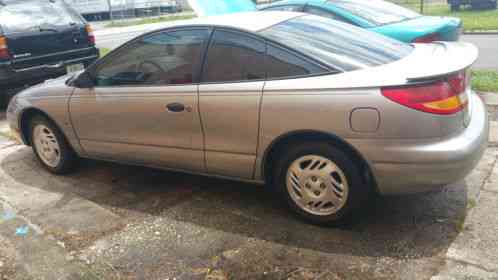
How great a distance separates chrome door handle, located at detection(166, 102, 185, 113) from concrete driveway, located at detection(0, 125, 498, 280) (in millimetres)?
797

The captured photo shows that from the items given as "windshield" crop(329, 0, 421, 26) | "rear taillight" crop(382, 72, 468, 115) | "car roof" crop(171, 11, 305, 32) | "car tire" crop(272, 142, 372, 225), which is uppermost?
"car roof" crop(171, 11, 305, 32)

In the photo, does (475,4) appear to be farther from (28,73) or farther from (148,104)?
(148,104)

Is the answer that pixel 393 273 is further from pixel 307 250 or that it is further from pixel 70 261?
pixel 70 261

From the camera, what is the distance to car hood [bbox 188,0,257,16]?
8.77 m

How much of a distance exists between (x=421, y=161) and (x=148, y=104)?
208cm

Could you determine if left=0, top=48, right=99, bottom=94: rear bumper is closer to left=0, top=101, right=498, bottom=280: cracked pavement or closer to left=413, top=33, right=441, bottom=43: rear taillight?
left=0, top=101, right=498, bottom=280: cracked pavement

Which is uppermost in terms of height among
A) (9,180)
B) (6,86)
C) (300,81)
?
(300,81)

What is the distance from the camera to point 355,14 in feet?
20.9

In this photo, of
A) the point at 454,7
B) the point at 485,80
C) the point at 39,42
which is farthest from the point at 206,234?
the point at 454,7

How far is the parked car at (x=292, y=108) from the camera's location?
2826mm

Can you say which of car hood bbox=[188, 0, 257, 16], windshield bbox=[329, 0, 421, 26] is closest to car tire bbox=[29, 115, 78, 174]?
windshield bbox=[329, 0, 421, 26]

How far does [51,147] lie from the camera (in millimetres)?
4590

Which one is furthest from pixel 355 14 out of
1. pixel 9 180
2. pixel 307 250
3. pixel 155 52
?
pixel 9 180

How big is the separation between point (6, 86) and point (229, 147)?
4.92 m
